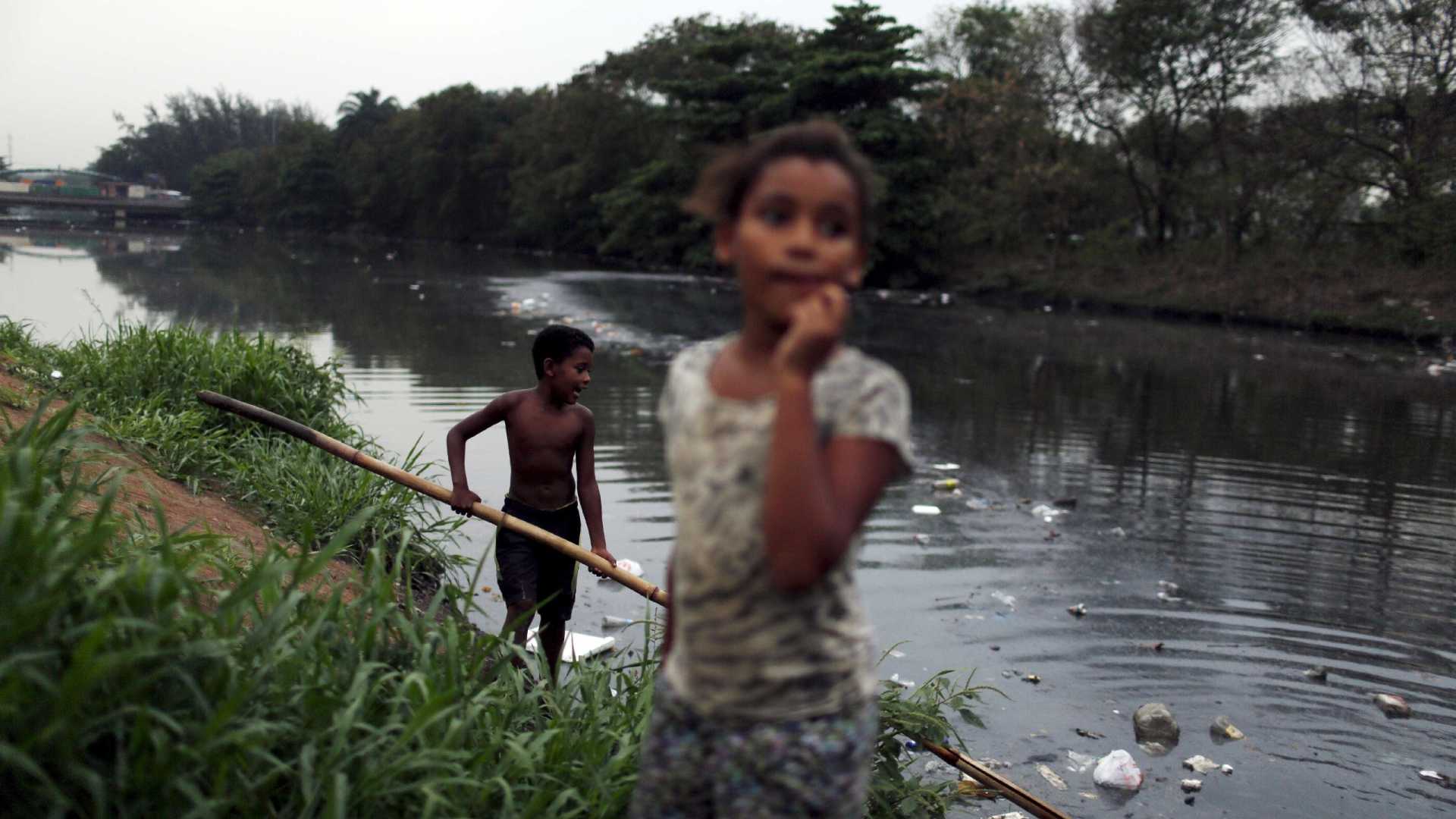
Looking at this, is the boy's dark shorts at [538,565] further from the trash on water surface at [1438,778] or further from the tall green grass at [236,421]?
the trash on water surface at [1438,778]

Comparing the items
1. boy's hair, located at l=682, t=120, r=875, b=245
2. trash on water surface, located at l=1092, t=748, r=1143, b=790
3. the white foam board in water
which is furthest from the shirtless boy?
boy's hair, located at l=682, t=120, r=875, b=245

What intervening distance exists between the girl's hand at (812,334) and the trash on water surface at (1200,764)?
3732mm

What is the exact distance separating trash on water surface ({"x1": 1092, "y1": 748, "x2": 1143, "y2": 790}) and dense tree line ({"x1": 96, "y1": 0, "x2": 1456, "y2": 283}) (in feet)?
32.3

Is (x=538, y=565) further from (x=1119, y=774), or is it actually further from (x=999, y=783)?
(x=1119, y=774)

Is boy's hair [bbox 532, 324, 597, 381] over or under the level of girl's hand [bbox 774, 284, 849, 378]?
under

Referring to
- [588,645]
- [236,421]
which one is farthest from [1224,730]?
[236,421]

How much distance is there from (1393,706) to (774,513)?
471 centimetres

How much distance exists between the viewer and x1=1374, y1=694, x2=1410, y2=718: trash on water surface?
5117 mm

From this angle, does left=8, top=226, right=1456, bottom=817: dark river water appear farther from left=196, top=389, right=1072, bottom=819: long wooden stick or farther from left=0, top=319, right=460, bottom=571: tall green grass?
left=196, top=389, right=1072, bottom=819: long wooden stick

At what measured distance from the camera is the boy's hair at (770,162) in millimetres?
1638

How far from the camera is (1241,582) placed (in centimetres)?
675

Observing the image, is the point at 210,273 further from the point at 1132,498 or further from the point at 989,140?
the point at 1132,498

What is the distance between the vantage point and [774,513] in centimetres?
150

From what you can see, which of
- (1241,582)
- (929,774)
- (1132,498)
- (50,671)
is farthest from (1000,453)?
(50,671)
